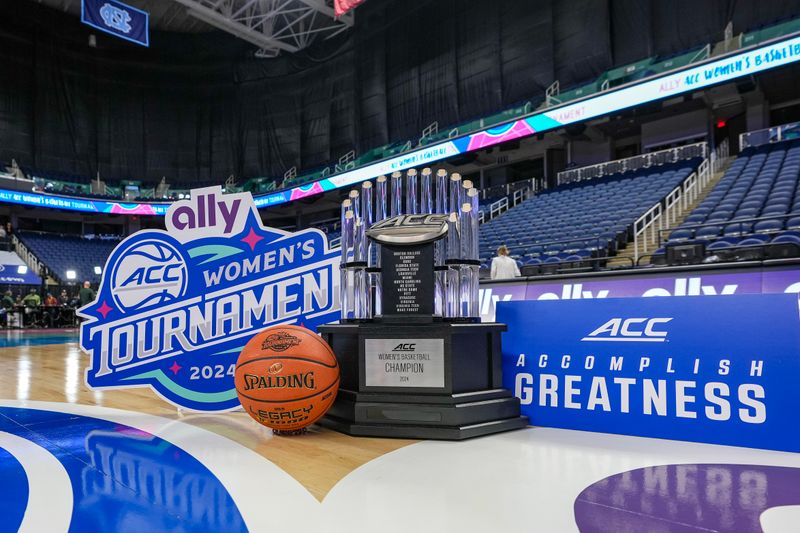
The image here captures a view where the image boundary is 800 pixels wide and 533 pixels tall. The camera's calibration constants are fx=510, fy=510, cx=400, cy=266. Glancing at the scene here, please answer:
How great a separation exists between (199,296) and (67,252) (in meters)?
20.8

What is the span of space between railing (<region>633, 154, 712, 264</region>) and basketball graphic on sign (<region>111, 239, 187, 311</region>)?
6.86 meters

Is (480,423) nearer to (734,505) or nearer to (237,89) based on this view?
(734,505)

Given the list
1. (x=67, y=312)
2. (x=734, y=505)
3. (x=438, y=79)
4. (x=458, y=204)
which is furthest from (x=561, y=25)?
(x=67, y=312)

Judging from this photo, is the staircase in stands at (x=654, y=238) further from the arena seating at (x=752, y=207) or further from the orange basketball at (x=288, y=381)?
the orange basketball at (x=288, y=381)

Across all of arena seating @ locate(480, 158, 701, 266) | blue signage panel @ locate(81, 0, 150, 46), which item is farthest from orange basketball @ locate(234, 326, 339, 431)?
blue signage panel @ locate(81, 0, 150, 46)

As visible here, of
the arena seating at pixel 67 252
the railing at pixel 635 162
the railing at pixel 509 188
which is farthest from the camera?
the arena seating at pixel 67 252

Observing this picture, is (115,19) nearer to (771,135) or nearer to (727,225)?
(727,225)

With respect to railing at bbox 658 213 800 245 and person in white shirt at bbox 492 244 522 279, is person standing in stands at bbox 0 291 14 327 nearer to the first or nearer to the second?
person in white shirt at bbox 492 244 522 279

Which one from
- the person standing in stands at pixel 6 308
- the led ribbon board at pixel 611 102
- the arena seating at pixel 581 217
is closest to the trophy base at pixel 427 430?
the arena seating at pixel 581 217

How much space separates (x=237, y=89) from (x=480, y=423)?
2363cm

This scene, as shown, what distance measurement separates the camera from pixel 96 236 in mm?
22906

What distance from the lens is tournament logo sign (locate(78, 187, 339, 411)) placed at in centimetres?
300

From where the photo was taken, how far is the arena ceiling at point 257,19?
18.3 m

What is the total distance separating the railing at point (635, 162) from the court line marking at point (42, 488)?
41.6 feet
